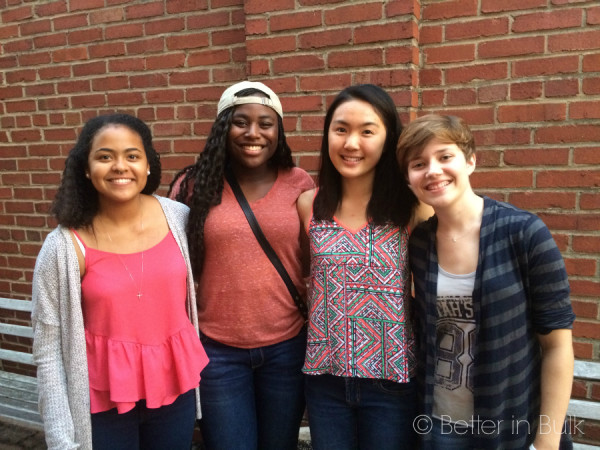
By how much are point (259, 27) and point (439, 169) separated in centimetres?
149

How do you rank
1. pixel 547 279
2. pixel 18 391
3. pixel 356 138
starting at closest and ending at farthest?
pixel 547 279
pixel 356 138
pixel 18 391

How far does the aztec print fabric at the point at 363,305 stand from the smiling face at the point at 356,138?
241mm

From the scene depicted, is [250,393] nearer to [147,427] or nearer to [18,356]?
[147,427]

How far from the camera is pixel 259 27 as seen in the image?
2473 mm

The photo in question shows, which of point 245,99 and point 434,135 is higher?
point 245,99

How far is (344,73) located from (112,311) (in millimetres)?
1603

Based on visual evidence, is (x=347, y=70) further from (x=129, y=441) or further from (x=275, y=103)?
(x=129, y=441)

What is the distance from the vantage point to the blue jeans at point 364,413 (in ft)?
Result: 5.51

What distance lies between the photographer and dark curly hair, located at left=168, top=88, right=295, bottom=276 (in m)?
1.86

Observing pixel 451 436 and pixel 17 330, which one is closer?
pixel 451 436

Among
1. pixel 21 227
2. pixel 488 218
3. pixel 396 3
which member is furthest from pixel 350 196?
pixel 21 227

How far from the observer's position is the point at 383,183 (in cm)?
179

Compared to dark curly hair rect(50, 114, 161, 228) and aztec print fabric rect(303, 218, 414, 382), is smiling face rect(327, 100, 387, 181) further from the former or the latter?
dark curly hair rect(50, 114, 161, 228)

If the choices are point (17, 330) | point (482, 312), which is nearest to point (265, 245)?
point (482, 312)
